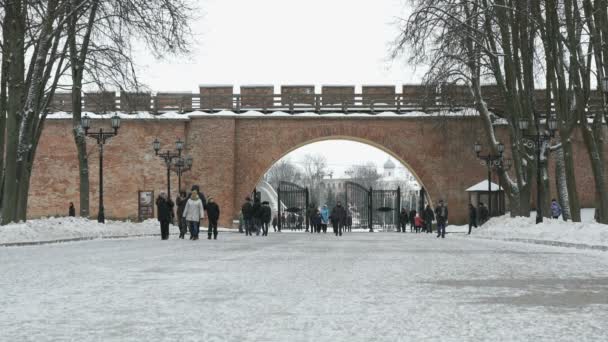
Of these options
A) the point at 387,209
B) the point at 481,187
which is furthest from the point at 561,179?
the point at 387,209

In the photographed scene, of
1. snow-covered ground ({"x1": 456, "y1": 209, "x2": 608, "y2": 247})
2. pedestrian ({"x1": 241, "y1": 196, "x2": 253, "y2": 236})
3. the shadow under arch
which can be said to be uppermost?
the shadow under arch

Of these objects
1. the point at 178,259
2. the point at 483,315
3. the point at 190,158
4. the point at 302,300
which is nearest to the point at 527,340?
the point at 483,315

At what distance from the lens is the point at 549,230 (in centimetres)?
2228

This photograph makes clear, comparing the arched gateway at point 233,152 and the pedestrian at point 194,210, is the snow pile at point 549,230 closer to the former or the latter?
the pedestrian at point 194,210

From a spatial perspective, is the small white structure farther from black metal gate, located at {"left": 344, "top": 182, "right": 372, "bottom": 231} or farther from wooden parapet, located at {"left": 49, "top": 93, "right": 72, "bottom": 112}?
wooden parapet, located at {"left": 49, "top": 93, "right": 72, "bottom": 112}

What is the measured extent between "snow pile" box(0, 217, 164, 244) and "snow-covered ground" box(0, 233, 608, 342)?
23.5 ft

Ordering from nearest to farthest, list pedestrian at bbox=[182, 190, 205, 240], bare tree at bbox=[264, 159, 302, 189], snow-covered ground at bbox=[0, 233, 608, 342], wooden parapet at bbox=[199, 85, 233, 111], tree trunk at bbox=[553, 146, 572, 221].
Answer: snow-covered ground at bbox=[0, 233, 608, 342], pedestrian at bbox=[182, 190, 205, 240], tree trunk at bbox=[553, 146, 572, 221], wooden parapet at bbox=[199, 85, 233, 111], bare tree at bbox=[264, 159, 302, 189]

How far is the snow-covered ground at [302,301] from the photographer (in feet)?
18.8

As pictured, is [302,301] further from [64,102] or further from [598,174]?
[64,102]

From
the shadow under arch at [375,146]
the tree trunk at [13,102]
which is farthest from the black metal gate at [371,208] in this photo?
the tree trunk at [13,102]

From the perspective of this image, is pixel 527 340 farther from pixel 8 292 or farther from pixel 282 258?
Result: pixel 282 258

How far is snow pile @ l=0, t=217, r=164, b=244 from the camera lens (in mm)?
19766

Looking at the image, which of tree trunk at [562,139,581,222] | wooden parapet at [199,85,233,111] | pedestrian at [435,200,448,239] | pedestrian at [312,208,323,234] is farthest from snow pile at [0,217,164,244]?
tree trunk at [562,139,581,222]

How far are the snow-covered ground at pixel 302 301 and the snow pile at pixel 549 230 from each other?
642 centimetres
